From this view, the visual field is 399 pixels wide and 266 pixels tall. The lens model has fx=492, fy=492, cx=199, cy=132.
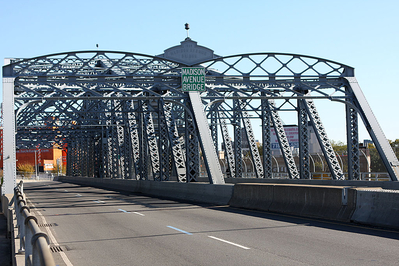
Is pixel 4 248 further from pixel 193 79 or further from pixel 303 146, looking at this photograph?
pixel 303 146

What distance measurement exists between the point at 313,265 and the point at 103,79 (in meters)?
22.2

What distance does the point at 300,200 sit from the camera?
1669 centimetres

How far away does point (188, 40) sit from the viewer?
2944cm

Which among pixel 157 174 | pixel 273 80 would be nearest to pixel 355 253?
pixel 273 80

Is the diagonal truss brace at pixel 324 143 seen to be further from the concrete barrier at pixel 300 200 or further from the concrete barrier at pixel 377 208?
the concrete barrier at pixel 377 208

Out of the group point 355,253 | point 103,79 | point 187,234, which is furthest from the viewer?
point 103,79

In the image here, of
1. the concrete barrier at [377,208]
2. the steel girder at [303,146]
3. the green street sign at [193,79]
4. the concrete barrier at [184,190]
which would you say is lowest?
the concrete barrier at [184,190]

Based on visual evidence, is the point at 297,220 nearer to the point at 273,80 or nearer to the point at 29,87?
the point at 273,80

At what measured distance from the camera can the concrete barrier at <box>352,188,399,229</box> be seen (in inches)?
490

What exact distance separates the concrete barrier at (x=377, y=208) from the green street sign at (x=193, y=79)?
49.4 feet

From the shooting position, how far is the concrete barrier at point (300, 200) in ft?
47.4

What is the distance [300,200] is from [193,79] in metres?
12.8

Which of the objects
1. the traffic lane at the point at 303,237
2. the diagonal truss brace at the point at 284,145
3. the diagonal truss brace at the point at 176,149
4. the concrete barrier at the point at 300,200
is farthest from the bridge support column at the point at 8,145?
the diagonal truss brace at the point at 284,145

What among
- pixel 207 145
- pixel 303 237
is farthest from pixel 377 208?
pixel 207 145
